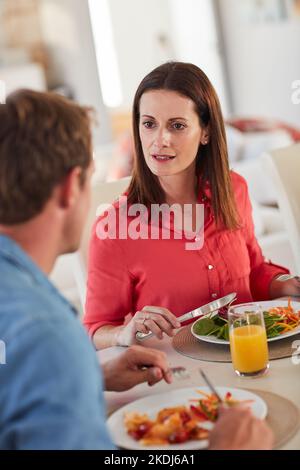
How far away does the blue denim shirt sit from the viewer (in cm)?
92

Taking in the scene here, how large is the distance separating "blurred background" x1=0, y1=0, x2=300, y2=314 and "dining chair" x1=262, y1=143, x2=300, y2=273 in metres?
3.76

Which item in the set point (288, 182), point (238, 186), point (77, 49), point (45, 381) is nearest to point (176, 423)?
point (45, 381)

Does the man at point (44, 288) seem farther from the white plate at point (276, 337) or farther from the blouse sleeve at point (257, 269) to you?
the blouse sleeve at point (257, 269)

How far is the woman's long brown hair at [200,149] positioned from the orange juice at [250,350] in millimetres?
601

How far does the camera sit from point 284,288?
199 cm

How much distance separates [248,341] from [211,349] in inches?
7.1

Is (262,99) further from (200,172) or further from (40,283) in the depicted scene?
(40,283)

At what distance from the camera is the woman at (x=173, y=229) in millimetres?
1914

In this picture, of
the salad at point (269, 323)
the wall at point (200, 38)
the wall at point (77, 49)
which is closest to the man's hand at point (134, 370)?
the salad at point (269, 323)

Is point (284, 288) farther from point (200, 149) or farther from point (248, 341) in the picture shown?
point (248, 341)

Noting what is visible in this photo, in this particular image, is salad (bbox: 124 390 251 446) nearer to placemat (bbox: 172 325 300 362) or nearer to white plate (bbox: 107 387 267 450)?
white plate (bbox: 107 387 267 450)

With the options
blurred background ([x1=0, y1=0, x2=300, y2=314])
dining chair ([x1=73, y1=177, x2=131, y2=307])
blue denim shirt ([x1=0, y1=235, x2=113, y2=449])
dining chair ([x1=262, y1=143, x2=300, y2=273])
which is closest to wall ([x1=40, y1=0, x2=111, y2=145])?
blurred background ([x1=0, y1=0, x2=300, y2=314])
